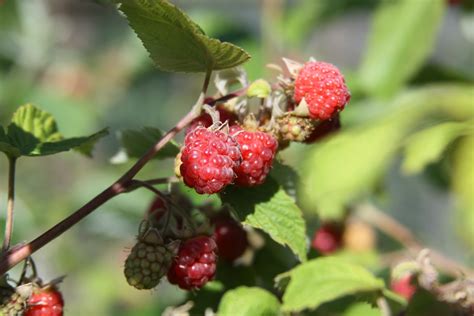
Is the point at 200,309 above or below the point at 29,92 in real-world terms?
above

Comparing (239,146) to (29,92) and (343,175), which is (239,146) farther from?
(29,92)

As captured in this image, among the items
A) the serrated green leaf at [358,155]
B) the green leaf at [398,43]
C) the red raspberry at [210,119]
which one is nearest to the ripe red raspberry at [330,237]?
the serrated green leaf at [358,155]

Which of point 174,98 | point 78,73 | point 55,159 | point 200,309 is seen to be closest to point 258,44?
point 78,73

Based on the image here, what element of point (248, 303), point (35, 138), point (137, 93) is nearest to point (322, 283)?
point (248, 303)

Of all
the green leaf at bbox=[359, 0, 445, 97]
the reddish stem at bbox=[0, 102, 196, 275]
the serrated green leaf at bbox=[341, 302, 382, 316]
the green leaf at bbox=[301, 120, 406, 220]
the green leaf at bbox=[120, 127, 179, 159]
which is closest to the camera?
the reddish stem at bbox=[0, 102, 196, 275]

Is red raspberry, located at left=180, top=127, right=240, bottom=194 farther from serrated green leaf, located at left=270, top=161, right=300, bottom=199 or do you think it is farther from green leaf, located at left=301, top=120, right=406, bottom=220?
green leaf, located at left=301, top=120, right=406, bottom=220

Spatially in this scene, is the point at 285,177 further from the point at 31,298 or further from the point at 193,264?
the point at 31,298

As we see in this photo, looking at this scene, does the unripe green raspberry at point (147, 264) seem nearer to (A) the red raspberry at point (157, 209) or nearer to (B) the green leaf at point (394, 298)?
(A) the red raspberry at point (157, 209)

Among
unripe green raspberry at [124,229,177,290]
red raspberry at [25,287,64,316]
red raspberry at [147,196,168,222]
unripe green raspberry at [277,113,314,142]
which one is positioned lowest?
red raspberry at [25,287,64,316]

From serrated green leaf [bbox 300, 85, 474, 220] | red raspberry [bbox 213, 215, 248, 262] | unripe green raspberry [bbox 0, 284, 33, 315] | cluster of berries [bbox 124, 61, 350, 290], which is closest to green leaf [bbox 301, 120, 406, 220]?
serrated green leaf [bbox 300, 85, 474, 220]
